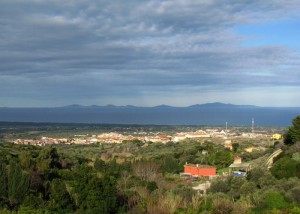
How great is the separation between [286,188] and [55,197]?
9167 millimetres

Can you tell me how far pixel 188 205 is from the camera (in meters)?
14.5

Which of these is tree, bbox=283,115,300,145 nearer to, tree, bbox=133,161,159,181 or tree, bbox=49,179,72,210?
tree, bbox=133,161,159,181

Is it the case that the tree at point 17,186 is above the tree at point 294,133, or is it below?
below

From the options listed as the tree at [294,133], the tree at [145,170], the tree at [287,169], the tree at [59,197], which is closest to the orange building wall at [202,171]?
the tree at [145,170]

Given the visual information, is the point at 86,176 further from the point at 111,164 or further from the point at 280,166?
the point at 111,164

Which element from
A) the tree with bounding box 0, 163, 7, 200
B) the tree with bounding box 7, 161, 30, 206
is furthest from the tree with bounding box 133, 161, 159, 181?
the tree with bounding box 7, 161, 30, 206

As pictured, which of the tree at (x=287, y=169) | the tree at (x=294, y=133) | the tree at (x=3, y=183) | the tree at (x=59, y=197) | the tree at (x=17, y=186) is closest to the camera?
the tree at (x=59, y=197)

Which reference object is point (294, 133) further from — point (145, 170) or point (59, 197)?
point (59, 197)

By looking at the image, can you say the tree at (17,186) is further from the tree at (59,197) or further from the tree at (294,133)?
the tree at (294,133)

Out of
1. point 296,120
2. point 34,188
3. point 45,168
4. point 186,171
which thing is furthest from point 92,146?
point 34,188

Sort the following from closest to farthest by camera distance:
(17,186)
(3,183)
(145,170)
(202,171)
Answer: (17,186)
(3,183)
(145,170)
(202,171)

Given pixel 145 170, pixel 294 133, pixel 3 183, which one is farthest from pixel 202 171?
pixel 3 183

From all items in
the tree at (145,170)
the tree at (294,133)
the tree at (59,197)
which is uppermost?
the tree at (294,133)

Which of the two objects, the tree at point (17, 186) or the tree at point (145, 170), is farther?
the tree at point (145, 170)
